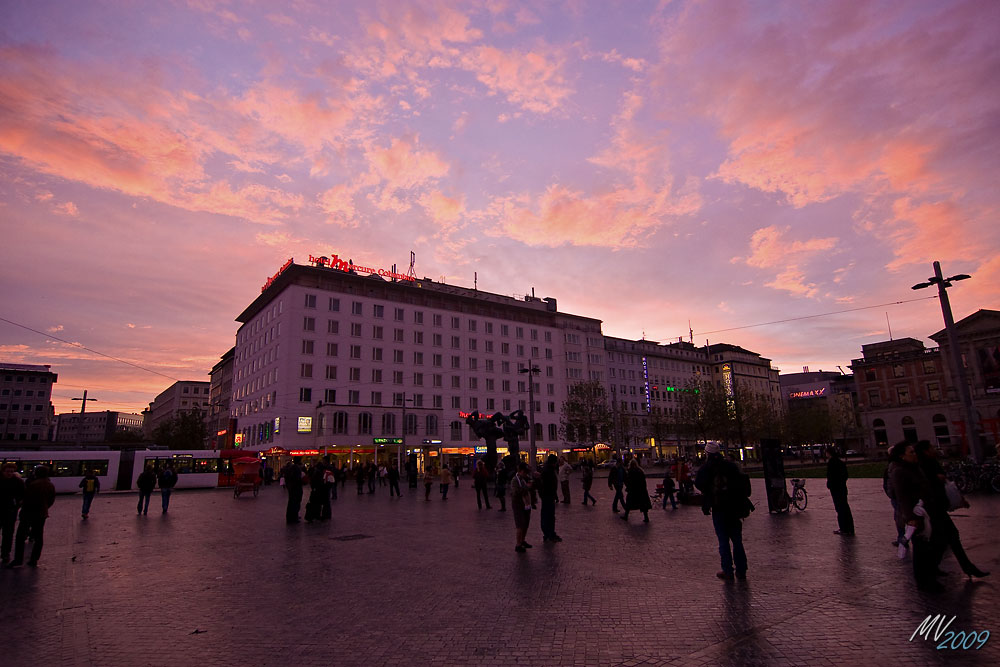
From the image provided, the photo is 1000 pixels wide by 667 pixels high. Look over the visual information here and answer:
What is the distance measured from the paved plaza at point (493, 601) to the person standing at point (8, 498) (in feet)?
2.68

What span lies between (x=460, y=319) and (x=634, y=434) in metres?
40.4

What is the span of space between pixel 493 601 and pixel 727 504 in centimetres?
360

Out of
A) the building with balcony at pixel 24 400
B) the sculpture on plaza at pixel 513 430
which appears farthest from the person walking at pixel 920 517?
the building with balcony at pixel 24 400

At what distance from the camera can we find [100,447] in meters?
39.3

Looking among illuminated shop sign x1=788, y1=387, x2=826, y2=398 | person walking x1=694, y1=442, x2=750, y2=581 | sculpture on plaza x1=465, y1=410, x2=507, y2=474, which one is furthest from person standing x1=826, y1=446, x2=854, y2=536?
illuminated shop sign x1=788, y1=387, x2=826, y2=398

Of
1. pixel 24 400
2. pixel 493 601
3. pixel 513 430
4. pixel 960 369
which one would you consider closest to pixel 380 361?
pixel 513 430

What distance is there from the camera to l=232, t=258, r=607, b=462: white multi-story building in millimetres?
63375

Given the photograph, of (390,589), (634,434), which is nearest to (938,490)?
(390,589)

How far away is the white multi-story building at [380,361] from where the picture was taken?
6338 cm

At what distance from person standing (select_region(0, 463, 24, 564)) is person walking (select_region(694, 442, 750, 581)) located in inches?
474

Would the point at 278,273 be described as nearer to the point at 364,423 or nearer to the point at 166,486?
the point at 364,423

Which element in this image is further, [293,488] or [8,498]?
[293,488]

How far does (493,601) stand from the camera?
24.3 ft

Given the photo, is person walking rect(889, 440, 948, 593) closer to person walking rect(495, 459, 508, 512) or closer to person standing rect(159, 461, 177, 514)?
person walking rect(495, 459, 508, 512)
